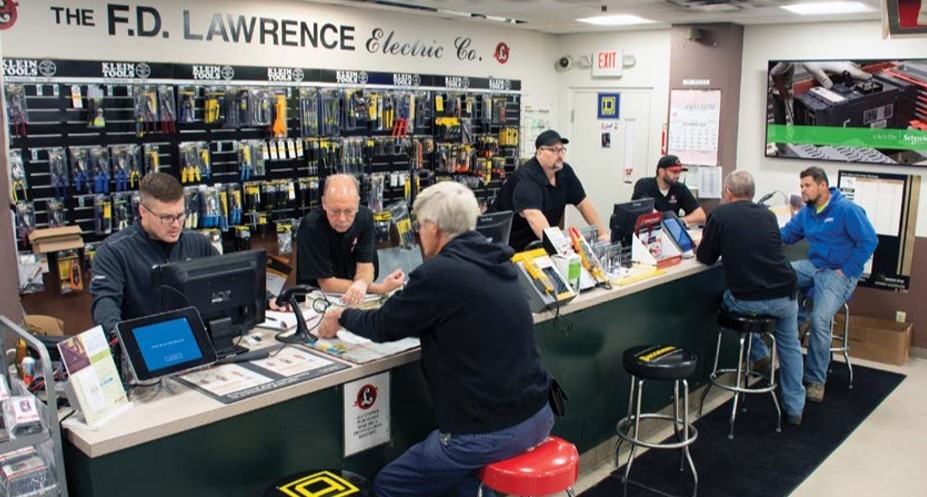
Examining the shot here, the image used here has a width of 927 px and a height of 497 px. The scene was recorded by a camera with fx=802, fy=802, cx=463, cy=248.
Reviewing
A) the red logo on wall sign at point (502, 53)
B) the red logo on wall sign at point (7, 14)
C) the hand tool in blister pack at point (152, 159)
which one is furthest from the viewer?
the red logo on wall sign at point (502, 53)

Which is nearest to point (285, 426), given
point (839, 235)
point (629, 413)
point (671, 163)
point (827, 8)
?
point (629, 413)

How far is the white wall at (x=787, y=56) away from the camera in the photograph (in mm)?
Result: 6535

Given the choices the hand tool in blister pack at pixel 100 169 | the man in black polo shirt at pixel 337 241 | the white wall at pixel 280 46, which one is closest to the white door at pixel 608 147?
the white wall at pixel 280 46

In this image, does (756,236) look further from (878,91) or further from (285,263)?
(285,263)

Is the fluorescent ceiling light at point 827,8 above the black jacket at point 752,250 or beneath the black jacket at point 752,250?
above

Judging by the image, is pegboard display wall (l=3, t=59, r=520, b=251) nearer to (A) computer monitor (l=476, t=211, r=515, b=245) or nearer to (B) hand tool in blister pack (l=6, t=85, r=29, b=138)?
(B) hand tool in blister pack (l=6, t=85, r=29, b=138)

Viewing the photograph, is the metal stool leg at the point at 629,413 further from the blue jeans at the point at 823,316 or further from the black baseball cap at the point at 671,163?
the black baseball cap at the point at 671,163

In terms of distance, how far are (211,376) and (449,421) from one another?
86 centimetres

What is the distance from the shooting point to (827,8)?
606cm

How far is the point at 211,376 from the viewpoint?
112 inches

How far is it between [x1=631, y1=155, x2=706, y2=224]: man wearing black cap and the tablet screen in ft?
14.2

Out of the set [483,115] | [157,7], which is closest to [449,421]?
[157,7]

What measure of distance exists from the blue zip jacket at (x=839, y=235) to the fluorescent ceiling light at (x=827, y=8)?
1407 mm

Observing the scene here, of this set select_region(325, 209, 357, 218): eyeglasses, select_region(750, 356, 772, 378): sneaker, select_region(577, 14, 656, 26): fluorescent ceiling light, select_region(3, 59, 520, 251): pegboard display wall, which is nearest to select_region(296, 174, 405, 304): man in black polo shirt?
select_region(325, 209, 357, 218): eyeglasses
